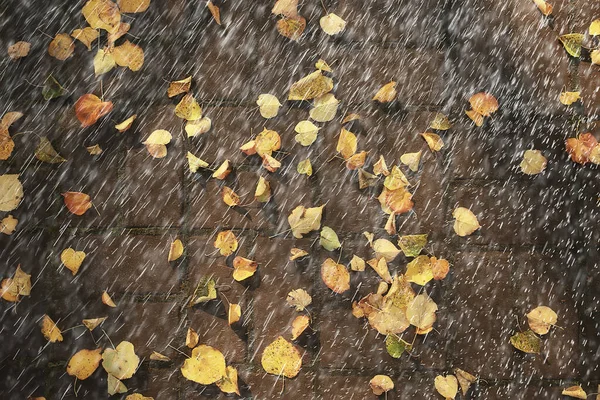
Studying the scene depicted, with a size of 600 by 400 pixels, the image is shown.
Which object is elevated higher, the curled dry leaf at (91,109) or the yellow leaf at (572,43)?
the yellow leaf at (572,43)

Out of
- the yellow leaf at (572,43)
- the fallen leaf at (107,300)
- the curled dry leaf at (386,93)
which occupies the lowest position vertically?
the fallen leaf at (107,300)

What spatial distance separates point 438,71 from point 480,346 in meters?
1.11

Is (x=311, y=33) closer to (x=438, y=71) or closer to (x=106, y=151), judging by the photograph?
(x=438, y=71)

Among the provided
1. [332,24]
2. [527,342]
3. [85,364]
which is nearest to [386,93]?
[332,24]

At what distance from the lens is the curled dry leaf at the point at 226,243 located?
8.02 feet

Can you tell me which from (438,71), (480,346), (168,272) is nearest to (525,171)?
(438,71)

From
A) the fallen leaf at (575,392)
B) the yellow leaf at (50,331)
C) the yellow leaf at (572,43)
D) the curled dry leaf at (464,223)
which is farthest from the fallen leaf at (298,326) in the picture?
the yellow leaf at (572,43)

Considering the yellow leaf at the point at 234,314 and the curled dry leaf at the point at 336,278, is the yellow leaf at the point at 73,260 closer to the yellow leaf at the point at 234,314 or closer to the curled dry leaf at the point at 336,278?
the yellow leaf at the point at 234,314

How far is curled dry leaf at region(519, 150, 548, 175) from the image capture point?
8.10 ft

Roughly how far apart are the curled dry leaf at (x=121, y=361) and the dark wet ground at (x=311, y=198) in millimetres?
40

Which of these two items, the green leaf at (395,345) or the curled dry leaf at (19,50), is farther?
the curled dry leaf at (19,50)

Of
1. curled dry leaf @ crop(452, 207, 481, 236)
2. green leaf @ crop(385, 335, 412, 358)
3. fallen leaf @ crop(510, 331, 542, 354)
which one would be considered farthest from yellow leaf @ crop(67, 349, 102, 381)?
fallen leaf @ crop(510, 331, 542, 354)

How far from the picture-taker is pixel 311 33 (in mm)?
2516

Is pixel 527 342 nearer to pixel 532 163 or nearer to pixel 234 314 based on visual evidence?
pixel 532 163
